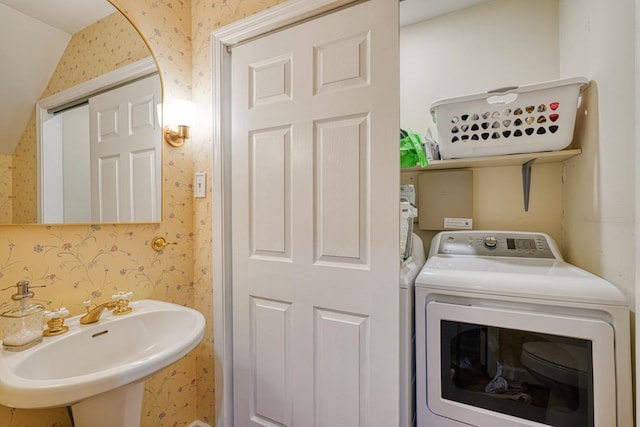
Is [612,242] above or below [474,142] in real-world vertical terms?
below

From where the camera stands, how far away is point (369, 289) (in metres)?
1.17

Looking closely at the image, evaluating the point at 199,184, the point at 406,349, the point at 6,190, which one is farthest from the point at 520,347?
the point at 6,190

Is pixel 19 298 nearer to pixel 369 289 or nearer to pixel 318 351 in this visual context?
pixel 318 351

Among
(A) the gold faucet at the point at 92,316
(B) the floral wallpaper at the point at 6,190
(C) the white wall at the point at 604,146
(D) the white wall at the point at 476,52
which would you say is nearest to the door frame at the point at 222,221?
(A) the gold faucet at the point at 92,316

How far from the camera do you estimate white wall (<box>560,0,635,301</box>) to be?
91 cm

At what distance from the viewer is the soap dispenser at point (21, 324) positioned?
2.95ft

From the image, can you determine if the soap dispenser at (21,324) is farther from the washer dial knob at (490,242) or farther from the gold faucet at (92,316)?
the washer dial knob at (490,242)

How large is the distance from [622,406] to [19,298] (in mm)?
1861

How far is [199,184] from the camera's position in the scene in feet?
5.16

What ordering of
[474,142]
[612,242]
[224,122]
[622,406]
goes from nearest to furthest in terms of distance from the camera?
[622,406] → [612,242] → [474,142] → [224,122]

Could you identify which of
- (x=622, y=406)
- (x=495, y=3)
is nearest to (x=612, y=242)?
(x=622, y=406)

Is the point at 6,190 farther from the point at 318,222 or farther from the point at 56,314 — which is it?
the point at 318,222

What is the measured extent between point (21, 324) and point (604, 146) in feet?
6.73

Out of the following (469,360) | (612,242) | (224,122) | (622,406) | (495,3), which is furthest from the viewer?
(495,3)
